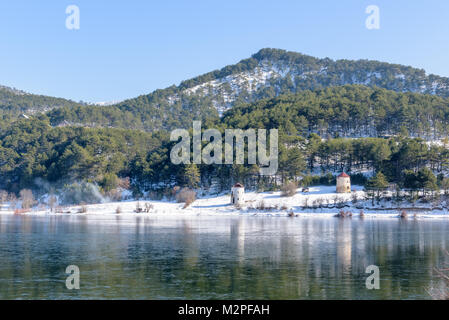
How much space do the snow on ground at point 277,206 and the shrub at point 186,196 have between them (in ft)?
2.96

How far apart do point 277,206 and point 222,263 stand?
2145 inches

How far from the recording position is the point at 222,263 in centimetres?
3219

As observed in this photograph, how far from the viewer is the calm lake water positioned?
942 inches

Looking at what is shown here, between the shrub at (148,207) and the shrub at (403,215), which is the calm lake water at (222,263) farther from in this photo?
the shrub at (148,207)

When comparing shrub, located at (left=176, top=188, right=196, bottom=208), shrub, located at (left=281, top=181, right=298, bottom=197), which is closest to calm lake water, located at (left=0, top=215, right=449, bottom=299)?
shrub, located at (left=281, top=181, right=298, bottom=197)

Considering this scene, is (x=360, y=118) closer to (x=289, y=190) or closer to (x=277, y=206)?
(x=289, y=190)

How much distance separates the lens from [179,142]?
119688 millimetres

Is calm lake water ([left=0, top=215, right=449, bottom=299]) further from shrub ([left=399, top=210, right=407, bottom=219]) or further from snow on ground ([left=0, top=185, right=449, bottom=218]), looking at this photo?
snow on ground ([left=0, top=185, right=449, bottom=218])

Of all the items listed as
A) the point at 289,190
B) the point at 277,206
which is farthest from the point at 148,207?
the point at 289,190

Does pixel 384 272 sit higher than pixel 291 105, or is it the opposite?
Result: pixel 291 105

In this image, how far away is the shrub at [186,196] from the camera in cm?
9412
